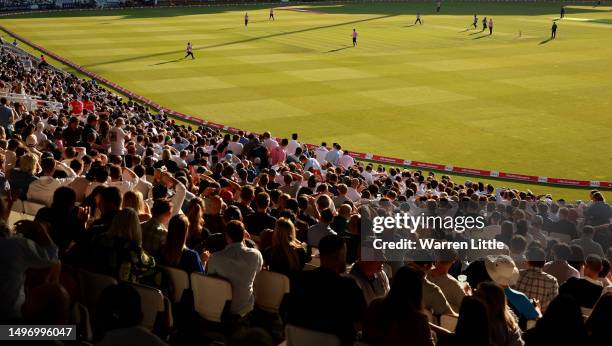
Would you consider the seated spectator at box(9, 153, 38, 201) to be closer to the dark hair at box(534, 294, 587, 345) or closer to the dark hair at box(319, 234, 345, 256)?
the dark hair at box(319, 234, 345, 256)

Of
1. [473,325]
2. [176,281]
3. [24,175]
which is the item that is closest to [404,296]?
[473,325]

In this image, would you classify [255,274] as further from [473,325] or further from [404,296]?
[473,325]

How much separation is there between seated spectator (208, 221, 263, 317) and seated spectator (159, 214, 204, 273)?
246 millimetres

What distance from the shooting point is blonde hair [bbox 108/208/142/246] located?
25.7 feet

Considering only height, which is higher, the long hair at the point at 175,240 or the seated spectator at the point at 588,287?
the long hair at the point at 175,240

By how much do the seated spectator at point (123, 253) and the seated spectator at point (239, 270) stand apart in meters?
0.74

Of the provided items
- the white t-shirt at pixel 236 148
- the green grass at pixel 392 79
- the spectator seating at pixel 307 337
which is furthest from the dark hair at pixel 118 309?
the green grass at pixel 392 79

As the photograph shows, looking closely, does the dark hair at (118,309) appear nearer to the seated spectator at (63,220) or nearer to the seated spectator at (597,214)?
the seated spectator at (63,220)

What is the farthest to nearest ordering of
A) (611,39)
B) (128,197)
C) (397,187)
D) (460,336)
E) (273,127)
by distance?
(611,39) < (273,127) < (397,187) < (128,197) < (460,336)

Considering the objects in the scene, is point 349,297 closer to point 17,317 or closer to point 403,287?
point 403,287

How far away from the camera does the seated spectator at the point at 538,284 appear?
9.34m

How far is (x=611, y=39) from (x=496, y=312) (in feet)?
199

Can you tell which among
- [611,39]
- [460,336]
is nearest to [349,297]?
[460,336]

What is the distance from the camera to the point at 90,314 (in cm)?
773
